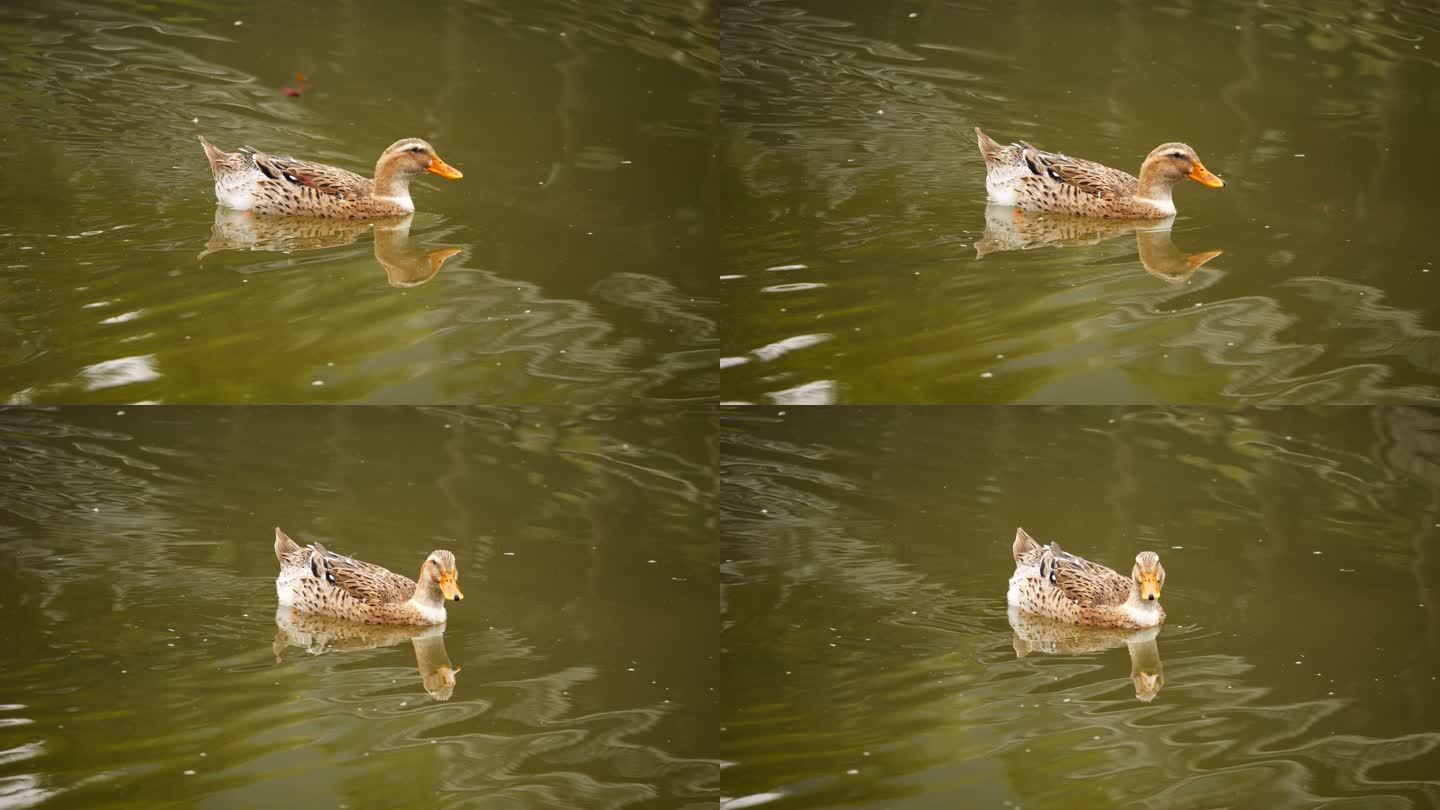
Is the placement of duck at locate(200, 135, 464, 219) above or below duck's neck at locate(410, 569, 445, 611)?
above

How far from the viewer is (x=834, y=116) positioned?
170 inches

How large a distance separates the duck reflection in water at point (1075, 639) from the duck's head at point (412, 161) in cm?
188

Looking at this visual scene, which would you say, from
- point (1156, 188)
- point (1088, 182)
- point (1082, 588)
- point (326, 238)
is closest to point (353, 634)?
point (326, 238)

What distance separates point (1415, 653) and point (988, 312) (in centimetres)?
129

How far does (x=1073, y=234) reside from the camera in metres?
4.08

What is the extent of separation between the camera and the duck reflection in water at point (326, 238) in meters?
3.94

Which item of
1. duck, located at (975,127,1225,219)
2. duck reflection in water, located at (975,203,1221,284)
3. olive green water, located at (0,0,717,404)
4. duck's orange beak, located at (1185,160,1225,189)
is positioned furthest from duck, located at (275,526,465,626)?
duck's orange beak, located at (1185,160,1225,189)

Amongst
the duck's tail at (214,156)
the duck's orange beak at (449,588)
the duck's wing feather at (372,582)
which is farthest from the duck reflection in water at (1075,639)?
the duck's tail at (214,156)

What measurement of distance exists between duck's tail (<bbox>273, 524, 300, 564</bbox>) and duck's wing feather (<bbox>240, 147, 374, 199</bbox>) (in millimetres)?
925

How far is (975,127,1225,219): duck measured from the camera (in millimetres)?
4098

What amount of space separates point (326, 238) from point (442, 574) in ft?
3.13

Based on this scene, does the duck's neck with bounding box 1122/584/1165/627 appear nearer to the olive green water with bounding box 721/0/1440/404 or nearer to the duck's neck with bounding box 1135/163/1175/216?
the olive green water with bounding box 721/0/1440/404

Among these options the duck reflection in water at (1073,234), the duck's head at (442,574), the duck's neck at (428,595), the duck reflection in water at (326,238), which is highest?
the duck reflection in water at (1073,234)

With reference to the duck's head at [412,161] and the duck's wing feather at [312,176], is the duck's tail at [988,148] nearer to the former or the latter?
the duck's head at [412,161]
